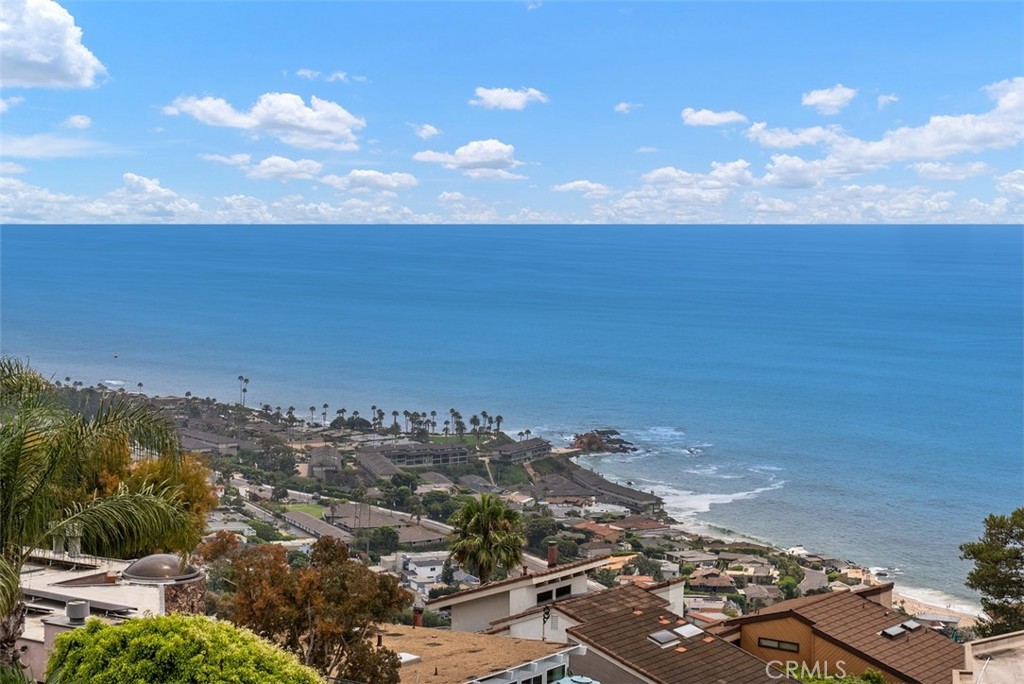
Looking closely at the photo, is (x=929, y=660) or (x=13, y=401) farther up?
(x=13, y=401)

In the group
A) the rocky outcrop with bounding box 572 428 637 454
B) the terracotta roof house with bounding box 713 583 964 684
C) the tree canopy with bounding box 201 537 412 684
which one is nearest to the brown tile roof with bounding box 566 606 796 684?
the terracotta roof house with bounding box 713 583 964 684

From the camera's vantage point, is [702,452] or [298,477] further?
[702,452]

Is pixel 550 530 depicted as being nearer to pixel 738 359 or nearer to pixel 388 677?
pixel 388 677

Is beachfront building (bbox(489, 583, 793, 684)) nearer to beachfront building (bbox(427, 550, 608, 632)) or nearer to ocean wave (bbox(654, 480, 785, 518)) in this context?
beachfront building (bbox(427, 550, 608, 632))

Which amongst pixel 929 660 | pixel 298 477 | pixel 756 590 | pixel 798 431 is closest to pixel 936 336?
pixel 798 431

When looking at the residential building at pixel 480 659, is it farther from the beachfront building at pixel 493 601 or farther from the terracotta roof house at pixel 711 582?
the terracotta roof house at pixel 711 582

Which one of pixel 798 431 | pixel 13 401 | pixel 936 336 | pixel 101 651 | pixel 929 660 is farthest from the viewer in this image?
pixel 936 336

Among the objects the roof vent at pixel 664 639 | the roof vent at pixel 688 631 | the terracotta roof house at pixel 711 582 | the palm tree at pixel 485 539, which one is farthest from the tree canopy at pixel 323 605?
the terracotta roof house at pixel 711 582
